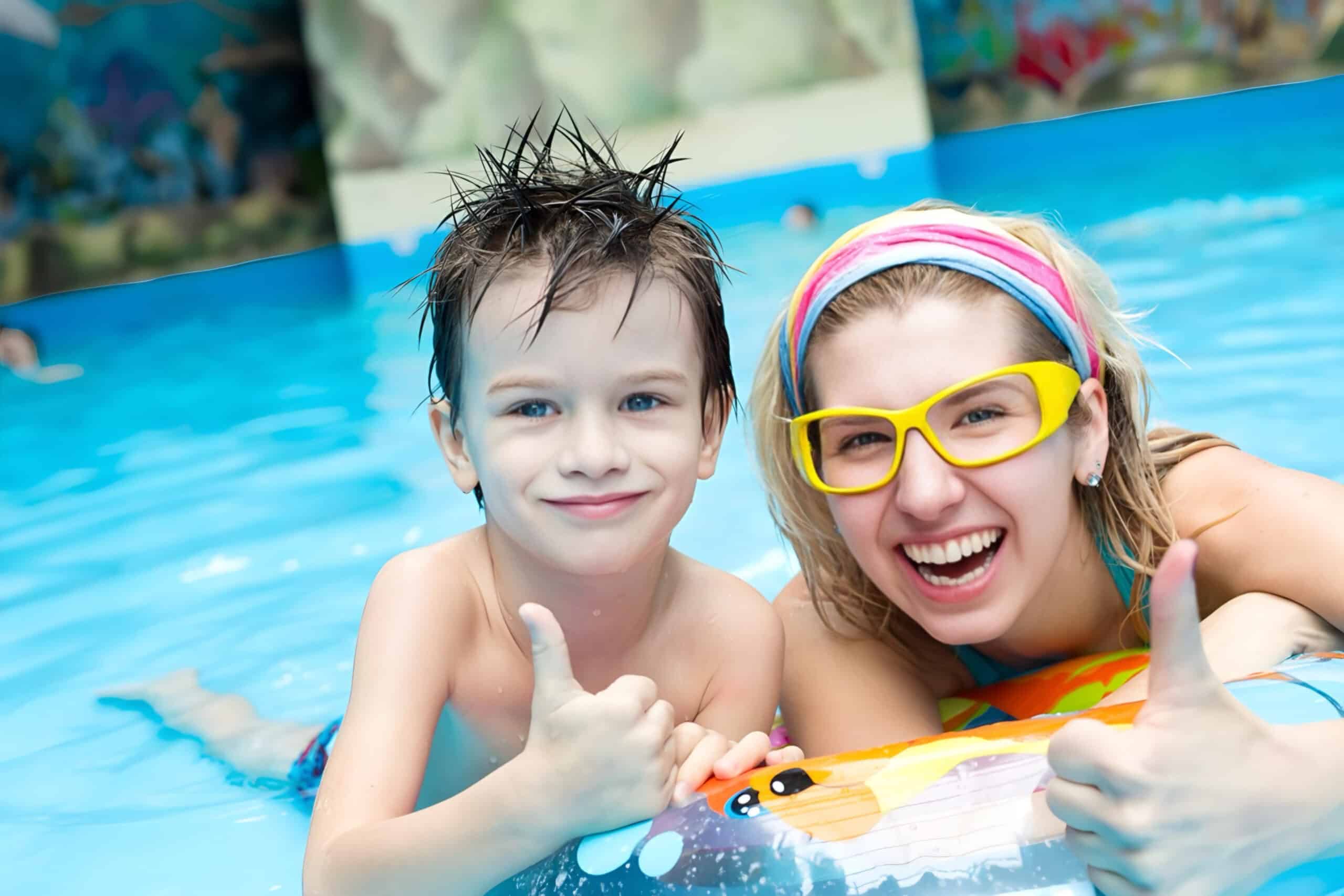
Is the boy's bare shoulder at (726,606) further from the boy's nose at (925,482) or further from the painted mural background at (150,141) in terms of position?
the painted mural background at (150,141)

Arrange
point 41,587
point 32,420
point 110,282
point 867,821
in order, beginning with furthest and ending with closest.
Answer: point 110,282, point 32,420, point 41,587, point 867,821

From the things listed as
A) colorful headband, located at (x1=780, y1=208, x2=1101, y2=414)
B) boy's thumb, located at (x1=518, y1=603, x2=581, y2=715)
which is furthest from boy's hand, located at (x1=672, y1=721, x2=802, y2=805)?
colorful headband, located at (x1=780, y1=208, x2=1101, y2=414)

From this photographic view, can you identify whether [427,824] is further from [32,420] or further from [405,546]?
[32,420]

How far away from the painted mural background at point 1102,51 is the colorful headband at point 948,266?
12.7 metres

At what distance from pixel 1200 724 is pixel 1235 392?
168 inches

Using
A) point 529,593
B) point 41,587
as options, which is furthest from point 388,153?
point 529,593

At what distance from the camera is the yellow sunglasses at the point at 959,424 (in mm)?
2342

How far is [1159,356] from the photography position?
20.6 ft

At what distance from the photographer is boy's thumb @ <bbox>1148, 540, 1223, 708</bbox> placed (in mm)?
1424

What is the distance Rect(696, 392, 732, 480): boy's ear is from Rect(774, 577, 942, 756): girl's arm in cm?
55

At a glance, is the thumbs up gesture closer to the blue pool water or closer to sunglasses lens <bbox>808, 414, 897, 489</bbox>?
sunglasses lens <bbox>808, 414, 897, 489</bbox>

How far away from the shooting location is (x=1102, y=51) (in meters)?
14.3

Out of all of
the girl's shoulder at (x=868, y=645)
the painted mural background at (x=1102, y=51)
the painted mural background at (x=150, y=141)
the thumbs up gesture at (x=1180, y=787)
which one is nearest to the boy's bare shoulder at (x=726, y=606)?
the girl's shoulder at (x=868, y=645)

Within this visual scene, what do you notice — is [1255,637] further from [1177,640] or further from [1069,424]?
[1177,640]
